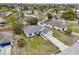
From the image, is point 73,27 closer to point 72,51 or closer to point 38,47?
point 72,51

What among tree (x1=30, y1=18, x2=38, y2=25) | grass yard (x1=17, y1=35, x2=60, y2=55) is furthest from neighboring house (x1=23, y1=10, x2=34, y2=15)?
grass yard (x1=17, y1=35, x2=60, y2=55)

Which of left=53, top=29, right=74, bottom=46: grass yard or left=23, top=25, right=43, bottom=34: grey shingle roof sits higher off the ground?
left=23, top=25, right=43, bottom=34: grey shingle roof

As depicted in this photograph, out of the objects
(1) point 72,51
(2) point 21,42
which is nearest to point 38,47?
(2) point 21,42

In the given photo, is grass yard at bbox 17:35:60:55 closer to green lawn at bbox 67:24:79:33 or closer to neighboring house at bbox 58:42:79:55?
neighboring house at bbox 58:42:79:55

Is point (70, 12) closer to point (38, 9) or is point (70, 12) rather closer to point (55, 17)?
point (55, 17)

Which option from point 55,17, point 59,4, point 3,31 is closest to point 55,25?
point 55,17

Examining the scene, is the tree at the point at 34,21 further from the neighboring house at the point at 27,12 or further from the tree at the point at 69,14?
the tree at the point at 69,14

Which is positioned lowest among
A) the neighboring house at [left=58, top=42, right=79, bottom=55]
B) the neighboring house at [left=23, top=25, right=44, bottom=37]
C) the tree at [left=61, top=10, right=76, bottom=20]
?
the neighboring house at [left=58, top=42, right=79, bottom=55]
